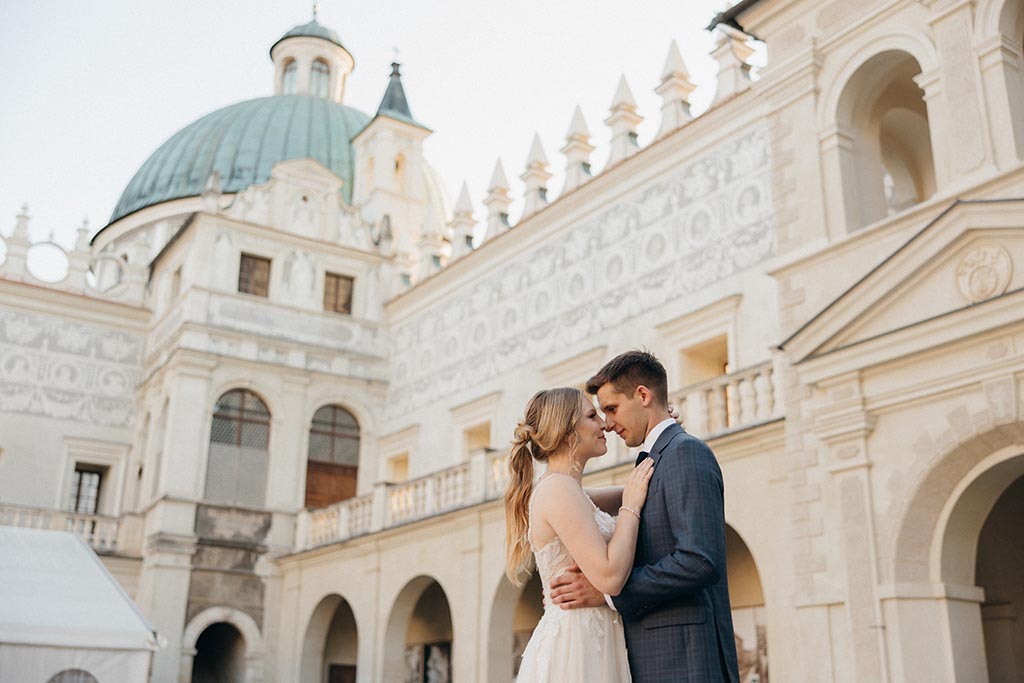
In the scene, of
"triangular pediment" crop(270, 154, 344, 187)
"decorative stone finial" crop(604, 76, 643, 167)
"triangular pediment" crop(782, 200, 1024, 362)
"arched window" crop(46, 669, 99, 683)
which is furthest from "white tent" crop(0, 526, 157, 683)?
"triangular pediment" crop(270, 154, 344, 187)

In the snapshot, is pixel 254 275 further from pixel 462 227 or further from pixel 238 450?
pixel 462 227

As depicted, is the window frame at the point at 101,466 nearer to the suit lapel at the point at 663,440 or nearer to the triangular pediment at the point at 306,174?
the triangular pediment at the point at 306,174

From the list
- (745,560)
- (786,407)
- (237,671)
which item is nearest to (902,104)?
(786,407)

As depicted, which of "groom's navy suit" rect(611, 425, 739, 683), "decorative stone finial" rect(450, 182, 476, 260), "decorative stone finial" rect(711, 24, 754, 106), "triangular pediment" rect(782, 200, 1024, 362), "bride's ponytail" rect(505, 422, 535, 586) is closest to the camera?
"groom's navy suit" rect(611, 425, 739, 683)

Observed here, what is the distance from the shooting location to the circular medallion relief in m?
9.52

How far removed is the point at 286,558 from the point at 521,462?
63.2 ft

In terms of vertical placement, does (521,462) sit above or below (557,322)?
below

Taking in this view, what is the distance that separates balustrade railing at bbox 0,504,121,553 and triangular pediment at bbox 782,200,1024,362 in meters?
16.8

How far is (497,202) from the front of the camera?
865 inches

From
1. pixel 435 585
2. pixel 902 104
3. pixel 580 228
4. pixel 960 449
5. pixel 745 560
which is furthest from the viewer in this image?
pixel 435 585

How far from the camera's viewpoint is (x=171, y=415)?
22031 millimetres

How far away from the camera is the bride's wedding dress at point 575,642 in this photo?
3.48 meters

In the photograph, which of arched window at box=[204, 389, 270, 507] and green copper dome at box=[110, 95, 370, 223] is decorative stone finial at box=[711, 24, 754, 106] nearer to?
arched window at box=[204, 389, 270, 507]

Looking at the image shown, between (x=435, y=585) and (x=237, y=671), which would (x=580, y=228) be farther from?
(x=237, y=671)
